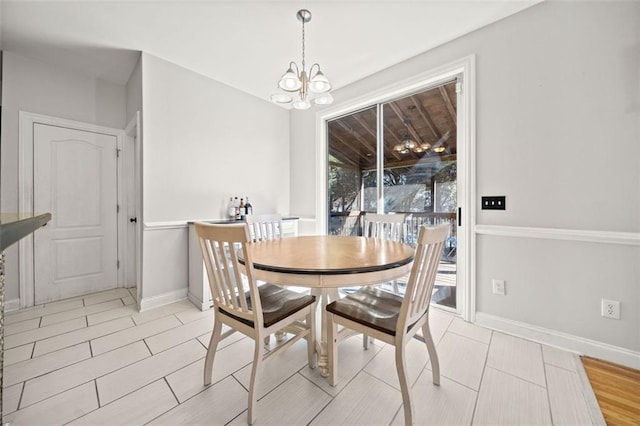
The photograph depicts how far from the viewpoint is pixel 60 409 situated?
1.28m

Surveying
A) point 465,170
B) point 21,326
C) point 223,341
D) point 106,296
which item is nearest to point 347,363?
point 223,341

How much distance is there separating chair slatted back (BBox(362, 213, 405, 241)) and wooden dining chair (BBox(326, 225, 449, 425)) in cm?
78

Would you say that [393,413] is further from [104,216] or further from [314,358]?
[104,216]

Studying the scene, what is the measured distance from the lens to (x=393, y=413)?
49.4 inches

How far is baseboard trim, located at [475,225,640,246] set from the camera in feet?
5.25

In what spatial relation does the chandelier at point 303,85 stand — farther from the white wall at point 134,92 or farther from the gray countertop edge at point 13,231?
the white wall at point 134,92

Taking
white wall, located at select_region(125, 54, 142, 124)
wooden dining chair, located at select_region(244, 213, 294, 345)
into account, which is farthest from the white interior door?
wooden dining chair, located at select_region(244, 213, 294, 345)

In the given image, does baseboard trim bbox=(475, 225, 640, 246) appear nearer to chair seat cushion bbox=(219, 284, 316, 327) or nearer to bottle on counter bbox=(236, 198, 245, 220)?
chair seat cushion bbox=(219, 284, 316, 327)

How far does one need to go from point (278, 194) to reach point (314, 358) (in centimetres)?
256

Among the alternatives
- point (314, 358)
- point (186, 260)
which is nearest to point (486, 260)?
point (314, 358)

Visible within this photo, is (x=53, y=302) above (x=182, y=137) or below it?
below

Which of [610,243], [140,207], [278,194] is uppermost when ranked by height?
[278,194]

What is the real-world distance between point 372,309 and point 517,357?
1.20 meters

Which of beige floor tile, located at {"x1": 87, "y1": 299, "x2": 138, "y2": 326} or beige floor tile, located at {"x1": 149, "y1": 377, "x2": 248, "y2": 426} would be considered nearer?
beige floor tile, located at {"x1": 149, "y1": 377, "x2": 248, "y2": 426}
